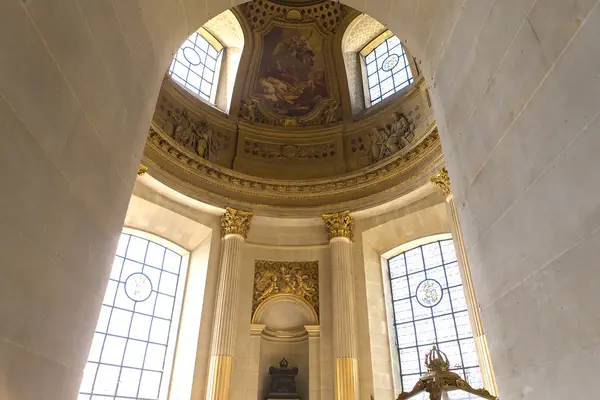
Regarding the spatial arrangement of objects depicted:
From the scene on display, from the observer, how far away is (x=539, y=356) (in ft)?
6.26

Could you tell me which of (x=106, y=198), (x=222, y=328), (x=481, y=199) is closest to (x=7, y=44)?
(x=106, y=198)

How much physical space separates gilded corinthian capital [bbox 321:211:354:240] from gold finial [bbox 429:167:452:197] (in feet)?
8.28

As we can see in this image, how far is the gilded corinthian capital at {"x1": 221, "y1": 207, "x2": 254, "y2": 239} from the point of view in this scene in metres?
10.7

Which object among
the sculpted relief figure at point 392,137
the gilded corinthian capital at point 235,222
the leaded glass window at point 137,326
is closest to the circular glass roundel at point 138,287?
the leaded glass window at point 137,326

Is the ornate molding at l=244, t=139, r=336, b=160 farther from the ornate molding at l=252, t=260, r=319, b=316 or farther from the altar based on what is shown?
the altar

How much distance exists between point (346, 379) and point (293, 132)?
24.2ft

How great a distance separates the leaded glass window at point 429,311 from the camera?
928cm

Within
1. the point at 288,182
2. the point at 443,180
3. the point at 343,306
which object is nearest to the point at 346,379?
the point at 343,306

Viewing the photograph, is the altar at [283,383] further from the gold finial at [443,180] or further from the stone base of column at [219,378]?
the gold finial at [443,180]

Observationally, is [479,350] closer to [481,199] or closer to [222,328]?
[222,328]

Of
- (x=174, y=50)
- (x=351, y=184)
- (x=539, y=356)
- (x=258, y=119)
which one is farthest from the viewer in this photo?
(x=258, y=119)

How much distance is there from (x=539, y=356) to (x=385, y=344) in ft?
27.8

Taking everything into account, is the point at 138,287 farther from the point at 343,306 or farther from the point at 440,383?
the point at 440,383

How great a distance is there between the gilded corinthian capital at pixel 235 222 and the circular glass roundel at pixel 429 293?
187 inches
